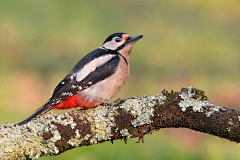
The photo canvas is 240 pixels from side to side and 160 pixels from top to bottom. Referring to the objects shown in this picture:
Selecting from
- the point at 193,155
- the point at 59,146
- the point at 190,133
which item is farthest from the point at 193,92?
the point at 190,133

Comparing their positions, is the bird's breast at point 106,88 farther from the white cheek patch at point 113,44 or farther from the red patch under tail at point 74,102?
the white cheek patch at point 113,44

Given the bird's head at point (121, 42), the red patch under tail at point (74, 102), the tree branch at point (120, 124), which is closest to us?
the tree branch at point (120, 124)

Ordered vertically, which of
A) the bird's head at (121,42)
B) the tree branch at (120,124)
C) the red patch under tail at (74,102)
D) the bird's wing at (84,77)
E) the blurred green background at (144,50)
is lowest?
the tree branch at (120,124)

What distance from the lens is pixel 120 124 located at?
103 inches

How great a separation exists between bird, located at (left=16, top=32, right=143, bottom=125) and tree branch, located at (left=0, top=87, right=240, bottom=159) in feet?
1.50

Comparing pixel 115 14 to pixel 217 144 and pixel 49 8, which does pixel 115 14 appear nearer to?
pixel 49 8

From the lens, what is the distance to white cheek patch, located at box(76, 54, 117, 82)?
3350 millimetres

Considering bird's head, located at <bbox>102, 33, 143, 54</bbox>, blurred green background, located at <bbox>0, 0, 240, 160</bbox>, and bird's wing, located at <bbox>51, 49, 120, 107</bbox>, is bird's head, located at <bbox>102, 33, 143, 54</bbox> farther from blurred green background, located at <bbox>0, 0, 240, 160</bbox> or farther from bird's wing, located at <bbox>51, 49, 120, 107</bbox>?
blurred green background, located at <bbox>0, 0, 240, 160</bbox>

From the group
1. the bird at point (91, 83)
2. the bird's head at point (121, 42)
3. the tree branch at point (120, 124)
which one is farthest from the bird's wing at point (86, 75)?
the tree branch at point (120, 124)

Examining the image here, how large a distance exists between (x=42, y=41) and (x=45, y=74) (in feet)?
6.09

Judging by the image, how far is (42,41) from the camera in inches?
326

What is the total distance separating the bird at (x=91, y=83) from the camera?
10.4 ft

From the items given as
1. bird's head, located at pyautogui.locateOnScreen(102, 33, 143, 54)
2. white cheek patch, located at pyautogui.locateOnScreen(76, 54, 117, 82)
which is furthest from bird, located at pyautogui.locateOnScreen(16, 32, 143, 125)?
bird's head, located at pyautogui.locateOnScreen(102, 33, 143, 54)

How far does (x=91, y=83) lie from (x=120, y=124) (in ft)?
2.79
